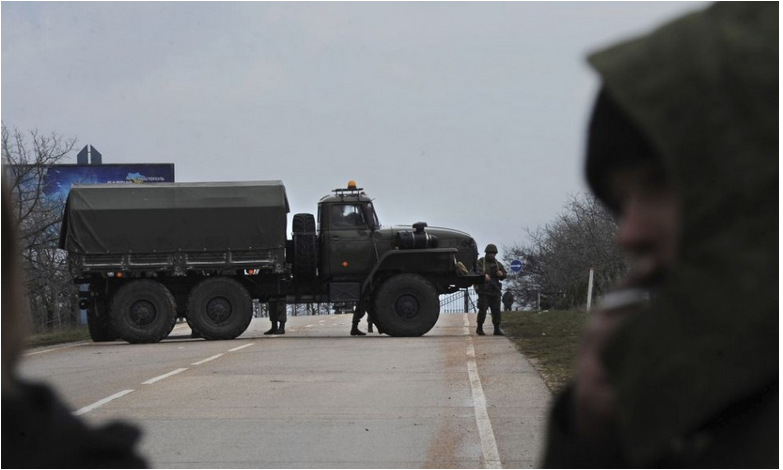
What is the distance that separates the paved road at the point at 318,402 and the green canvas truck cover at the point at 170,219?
11.4 feet

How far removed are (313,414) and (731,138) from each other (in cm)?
936

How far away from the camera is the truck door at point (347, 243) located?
2430 cm

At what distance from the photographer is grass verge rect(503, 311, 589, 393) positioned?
14.3 metres

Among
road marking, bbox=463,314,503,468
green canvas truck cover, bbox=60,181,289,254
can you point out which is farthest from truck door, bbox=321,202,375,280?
road marking, bbox=463,314,503,468

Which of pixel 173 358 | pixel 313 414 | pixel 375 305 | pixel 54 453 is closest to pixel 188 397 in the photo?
pixel 313 414


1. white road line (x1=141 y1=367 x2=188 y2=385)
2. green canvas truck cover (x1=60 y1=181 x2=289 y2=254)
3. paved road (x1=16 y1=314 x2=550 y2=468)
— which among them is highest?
green canvas truck cover (x1=60 y1=181 x2=289 y2=254)

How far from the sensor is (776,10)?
1.32 meters

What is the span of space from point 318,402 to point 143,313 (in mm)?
13360

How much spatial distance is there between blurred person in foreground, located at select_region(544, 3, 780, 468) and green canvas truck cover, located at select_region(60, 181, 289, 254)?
22.7 metres

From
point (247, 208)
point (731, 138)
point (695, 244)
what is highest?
point (247, 208)

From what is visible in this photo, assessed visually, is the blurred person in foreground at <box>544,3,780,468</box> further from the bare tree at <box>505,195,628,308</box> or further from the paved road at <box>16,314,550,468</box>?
the bare tree at <box>505,195,628,308</box>

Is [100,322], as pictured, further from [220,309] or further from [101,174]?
[101,174]

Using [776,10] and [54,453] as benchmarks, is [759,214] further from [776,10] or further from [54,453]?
[54,453]

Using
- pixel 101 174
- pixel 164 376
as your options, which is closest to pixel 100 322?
pixel 164 376
